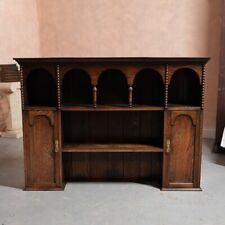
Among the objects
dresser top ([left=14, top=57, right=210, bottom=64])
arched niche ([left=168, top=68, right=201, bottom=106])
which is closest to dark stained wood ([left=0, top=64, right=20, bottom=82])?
dresser top ([left=14, top=57, right=210, bottom=64])

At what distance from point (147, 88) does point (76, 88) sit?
2.10 feet

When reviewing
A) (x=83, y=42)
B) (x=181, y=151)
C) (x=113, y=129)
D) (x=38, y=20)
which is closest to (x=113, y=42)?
(x=83, y=42)

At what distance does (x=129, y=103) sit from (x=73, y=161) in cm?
81

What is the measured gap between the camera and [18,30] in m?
4.67

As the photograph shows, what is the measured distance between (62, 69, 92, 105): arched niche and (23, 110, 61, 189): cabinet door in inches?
10.8

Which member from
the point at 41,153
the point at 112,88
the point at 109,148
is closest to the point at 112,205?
the point at 109,148

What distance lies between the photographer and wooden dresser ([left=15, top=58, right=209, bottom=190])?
2445 mm

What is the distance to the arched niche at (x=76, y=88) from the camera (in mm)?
2703

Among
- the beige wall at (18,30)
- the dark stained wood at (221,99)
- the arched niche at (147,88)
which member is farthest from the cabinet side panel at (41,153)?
the beige wall at (18,30)

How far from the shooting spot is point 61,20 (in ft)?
15.6

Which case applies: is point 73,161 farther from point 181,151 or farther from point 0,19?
point 0,19

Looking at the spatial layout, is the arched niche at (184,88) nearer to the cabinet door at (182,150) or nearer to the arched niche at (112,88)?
the cabinet door at (182,150)

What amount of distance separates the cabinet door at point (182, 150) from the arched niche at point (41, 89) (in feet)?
3.38

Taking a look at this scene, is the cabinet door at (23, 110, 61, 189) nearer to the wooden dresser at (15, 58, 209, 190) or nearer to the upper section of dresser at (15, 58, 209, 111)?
the wooden dresser at (15, 58, 209, 190)
